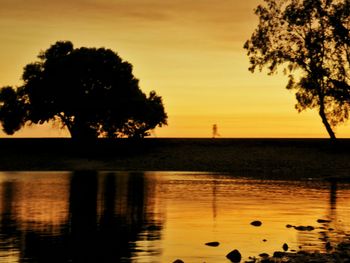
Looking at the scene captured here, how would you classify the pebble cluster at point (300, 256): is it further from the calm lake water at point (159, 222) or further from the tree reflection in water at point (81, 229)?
the tree reflection in water at point (81, 229)

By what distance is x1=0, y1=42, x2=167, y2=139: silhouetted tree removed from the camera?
10256 cm

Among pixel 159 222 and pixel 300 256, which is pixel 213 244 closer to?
pixel 300 256

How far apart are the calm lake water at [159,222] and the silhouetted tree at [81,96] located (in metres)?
45.5

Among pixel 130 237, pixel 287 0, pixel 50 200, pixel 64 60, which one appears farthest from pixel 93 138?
pixel 130 237

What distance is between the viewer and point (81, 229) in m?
29.8

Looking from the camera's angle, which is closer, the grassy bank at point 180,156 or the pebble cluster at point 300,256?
the pebble cluster at point 300,256

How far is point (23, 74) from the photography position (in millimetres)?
106312

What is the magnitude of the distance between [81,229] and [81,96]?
74.2 meters

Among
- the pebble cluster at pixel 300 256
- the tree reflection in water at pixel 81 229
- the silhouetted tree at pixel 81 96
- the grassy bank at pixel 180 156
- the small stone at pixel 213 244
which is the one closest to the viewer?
the pebble cluster at pixel 300 256

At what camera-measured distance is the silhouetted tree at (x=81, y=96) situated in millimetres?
102562

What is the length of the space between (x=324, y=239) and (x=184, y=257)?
679 centimetres

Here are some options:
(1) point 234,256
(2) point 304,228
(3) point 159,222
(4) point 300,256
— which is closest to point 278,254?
(4) point 300,256

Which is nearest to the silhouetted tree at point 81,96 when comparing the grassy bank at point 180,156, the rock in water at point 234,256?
the grassy bank at point 180,156

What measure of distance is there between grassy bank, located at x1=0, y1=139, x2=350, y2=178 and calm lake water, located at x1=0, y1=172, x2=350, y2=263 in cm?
3754
